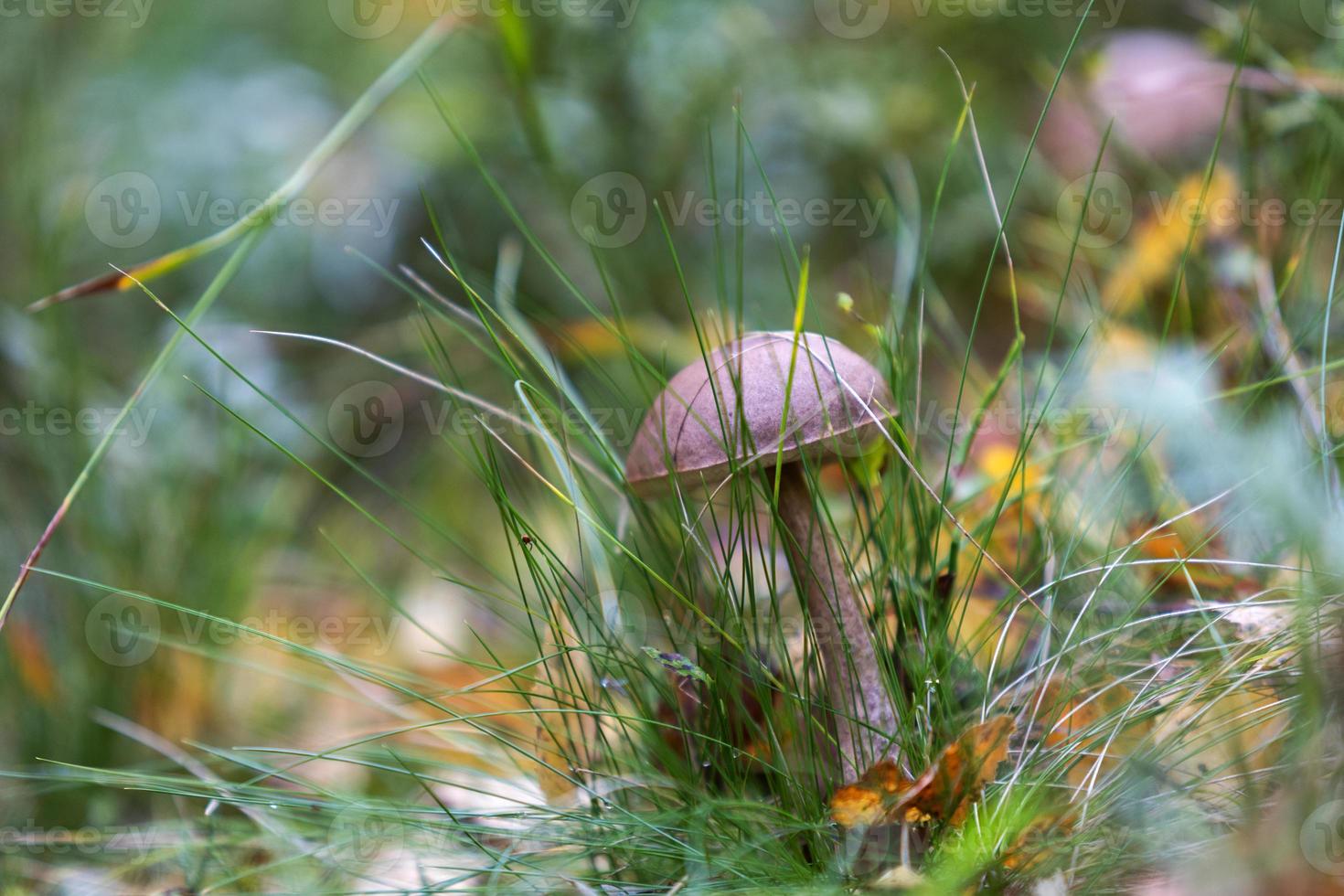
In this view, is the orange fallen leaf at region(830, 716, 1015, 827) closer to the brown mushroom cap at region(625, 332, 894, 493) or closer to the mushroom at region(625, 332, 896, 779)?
the mushroom at region(625, 332, 896, 779)

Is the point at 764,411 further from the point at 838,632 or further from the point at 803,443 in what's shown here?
the point at 838,632

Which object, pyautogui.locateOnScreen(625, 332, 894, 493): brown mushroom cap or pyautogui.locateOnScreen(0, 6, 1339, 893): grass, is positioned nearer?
pyautogui.locateOnScreen(0, 6, 1339, 893): grass

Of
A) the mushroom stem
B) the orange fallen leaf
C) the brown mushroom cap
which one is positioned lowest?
the orange fallen leaf

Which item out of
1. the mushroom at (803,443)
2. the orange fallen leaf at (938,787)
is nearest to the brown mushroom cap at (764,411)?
the mushroom at (803,443)

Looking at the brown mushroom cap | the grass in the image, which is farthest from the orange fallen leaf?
the brown mushroom cap

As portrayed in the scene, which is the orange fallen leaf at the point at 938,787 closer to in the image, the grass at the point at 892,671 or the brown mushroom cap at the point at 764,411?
the grass at the point at 892,671

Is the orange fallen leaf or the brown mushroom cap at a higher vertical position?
the brown mushroom cap
